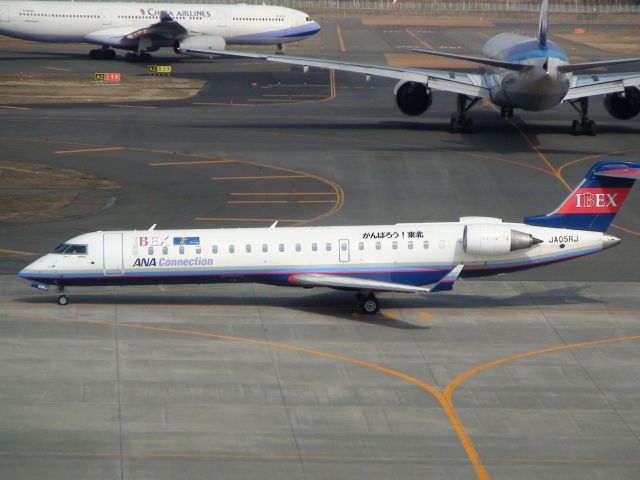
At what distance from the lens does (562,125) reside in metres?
75.2

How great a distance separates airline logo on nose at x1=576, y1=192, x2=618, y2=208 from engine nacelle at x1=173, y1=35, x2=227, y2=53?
70559 millimetres

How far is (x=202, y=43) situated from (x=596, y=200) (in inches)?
2811

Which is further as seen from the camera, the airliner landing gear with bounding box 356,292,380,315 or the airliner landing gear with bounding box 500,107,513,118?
the airliner landing gear with bounding box 500,107,513,118

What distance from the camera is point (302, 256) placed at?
39000mm

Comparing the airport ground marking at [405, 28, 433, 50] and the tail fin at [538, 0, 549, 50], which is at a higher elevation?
the tail fin at [538, 0, 549, 50]

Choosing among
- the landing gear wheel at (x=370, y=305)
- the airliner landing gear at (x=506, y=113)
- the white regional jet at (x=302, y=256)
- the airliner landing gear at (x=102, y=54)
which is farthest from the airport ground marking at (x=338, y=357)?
the airliner landing gear at (x=102, y=54)

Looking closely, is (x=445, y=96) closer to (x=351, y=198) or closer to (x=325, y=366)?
(x=351, y=198)

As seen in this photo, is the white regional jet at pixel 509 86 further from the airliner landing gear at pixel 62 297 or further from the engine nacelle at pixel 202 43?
the engine nacelle at pixel 202 43

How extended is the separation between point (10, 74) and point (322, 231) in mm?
63893

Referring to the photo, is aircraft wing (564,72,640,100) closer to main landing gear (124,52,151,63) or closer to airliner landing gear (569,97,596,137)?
airliner landing gear (569,97,596,137)

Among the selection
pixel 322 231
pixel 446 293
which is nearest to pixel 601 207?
pixel 446 293

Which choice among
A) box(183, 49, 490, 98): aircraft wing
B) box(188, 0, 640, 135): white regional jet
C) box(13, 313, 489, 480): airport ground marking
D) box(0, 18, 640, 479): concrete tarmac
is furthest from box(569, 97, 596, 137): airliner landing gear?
box(13, 313, 489, 480): airport ground marking

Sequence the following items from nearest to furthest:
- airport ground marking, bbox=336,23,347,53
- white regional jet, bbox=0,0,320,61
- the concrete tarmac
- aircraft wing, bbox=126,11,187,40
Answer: the concrete tarmac
aircraft wing, bbox=126,11,187,40
white regional jet, bbox=0,0,320,61
airport ground marking, bbox=336,23,347,53

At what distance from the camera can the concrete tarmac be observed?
2825cm
